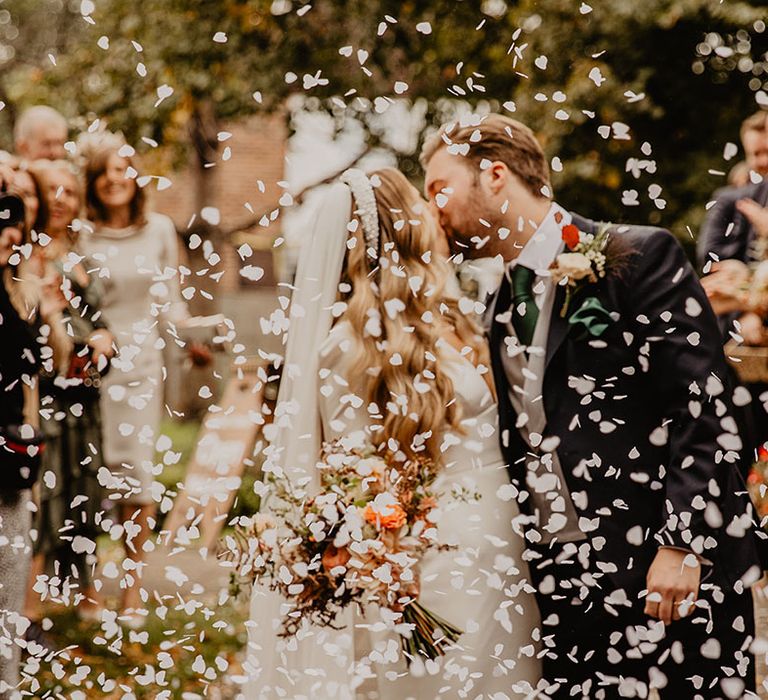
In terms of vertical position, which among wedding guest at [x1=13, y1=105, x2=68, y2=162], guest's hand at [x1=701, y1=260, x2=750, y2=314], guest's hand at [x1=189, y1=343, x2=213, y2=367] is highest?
wedding guest at [x1=13, y1=105, x2=68, y2=162]

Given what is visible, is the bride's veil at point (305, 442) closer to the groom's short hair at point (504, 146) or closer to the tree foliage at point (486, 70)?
the groom's short hair at point (504, 146)

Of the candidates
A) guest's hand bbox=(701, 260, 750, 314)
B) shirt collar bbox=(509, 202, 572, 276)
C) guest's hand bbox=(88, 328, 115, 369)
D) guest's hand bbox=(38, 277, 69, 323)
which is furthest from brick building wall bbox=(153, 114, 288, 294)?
shirt collar bbox=(509, 202, 572, 276)

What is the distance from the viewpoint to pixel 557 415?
2980 millimetres

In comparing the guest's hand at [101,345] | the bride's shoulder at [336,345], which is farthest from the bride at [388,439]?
the guest's hand at [101,345]

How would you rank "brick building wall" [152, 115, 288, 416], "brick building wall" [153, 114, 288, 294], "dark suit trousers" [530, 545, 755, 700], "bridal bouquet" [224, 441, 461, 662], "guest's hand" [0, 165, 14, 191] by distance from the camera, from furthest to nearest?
"brick building wall" [153, 114, 288, 294] < "brick building wall" [152, 115, 288, 416] < "guest's hand" [0, 165, 14, 191] < "dark suit trousers" [530, 545, 755, 700] < "bridal bouquet" [224, 441, 461, 662]

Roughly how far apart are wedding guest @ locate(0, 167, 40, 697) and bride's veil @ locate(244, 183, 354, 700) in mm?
784

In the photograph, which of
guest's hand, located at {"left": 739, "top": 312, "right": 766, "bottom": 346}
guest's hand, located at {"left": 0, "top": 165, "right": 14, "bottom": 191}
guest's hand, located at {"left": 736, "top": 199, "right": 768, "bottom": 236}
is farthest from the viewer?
guest's hand, located at {"left": 736, "top": 199, "right": 768, "bottom": 236}

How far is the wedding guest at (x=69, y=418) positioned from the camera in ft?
15.6

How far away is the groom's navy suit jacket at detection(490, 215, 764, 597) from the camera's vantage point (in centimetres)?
282

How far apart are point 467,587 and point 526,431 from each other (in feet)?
1.63

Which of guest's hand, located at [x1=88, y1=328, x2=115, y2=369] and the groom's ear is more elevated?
the groom's ear

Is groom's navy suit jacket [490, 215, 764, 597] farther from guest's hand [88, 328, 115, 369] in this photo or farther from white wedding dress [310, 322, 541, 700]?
guest's hand [88, 328, 115, 369]

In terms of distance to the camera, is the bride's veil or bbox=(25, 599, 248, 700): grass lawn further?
bbox=(25, 599, 248, 700): grass lawn

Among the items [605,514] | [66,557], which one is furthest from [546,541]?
[66,557]
